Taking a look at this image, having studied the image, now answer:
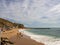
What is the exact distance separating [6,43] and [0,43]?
54 cm

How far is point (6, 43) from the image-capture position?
14.4 meters

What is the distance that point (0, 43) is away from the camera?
14.3 m
